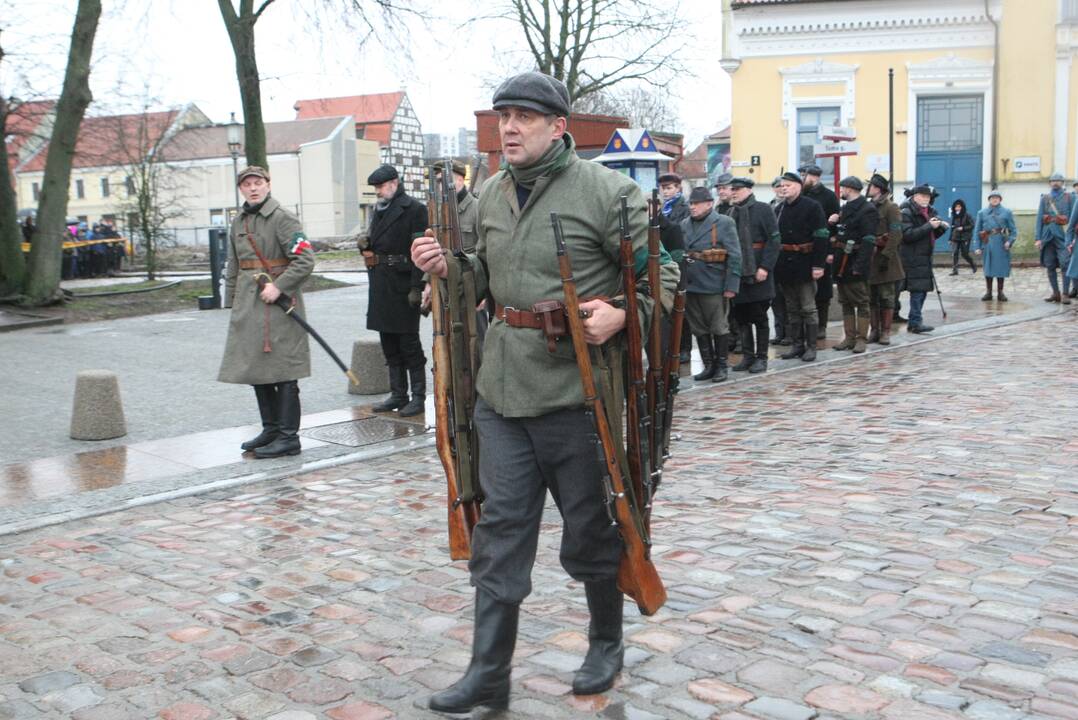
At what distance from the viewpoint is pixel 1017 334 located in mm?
13977

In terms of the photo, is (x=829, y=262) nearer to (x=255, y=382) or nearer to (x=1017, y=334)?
(x=1017, y=334)

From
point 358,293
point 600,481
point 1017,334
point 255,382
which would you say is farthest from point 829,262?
point 358,293

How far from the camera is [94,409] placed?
8516 millimetres

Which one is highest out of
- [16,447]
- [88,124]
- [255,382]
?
[88,124]

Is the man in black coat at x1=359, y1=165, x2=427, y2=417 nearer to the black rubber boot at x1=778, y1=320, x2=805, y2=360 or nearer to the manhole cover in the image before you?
the manhole cover

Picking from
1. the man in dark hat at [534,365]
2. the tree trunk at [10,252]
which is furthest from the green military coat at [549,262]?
the tree trunk at [10,252]

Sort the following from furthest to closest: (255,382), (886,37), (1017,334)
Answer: (886,37) → (1017,334) → (255,382)

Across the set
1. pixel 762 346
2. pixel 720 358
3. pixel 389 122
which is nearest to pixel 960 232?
pixel 762 346

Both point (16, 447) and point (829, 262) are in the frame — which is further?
point (829, 262)

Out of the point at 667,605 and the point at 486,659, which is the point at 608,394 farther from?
the point at 667,605

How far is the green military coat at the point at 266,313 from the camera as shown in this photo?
303 inches

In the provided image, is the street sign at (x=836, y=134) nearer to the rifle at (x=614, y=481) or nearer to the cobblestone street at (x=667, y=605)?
the cobblestone street at (x=667, y=605)

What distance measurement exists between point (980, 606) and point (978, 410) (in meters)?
4.72

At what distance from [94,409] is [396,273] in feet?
8.14
